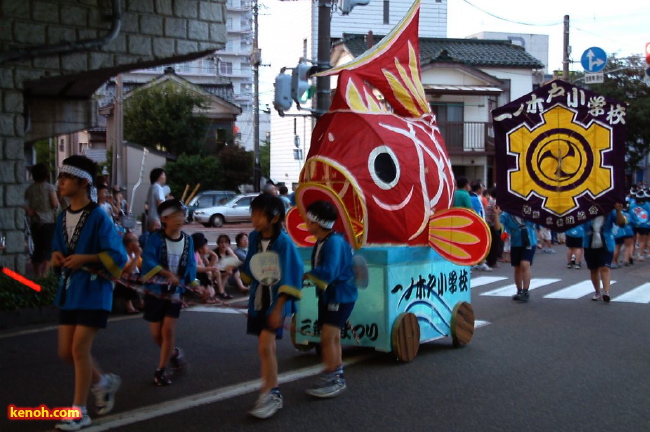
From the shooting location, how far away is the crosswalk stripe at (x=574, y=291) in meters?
13.3

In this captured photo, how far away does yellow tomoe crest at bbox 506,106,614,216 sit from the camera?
1032 cm

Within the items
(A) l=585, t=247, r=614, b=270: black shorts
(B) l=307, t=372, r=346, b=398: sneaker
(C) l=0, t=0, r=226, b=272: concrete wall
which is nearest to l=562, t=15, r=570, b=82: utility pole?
(A) l=585, t=247, r=614, b=270: black shorts

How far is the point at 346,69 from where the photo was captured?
26.1 feet

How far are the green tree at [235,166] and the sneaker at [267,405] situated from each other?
3712 centimetres

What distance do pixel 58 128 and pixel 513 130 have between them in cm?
974

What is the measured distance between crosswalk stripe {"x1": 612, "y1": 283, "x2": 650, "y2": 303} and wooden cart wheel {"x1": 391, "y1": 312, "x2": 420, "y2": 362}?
20.5 ft

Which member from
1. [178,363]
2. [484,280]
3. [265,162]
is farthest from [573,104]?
[265,162]

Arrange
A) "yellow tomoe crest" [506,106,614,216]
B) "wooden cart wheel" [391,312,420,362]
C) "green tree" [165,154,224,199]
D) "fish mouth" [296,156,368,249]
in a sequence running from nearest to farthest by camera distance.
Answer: "fish mouth" [296,156,368,249], "wooden cart wheel" [391,312,420,362], "yellow tomoe crest" [506,106,614,216], "green tree" [165,154,224,199]

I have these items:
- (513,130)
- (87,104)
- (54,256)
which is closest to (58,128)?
(87,104)

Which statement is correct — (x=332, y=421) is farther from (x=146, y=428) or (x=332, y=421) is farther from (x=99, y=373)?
(x=99, y=373)

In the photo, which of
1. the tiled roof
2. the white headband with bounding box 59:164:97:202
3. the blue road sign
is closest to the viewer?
the white headband with bounding box 59:164:97:202

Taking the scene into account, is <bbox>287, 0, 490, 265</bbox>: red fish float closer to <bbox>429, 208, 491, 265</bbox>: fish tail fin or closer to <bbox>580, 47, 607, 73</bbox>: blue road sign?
<bbox>429, 208, 491, 265</bbox>: fish tail fin

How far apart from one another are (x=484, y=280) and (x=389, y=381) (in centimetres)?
908

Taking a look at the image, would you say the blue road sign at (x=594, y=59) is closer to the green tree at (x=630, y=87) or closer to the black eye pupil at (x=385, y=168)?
the green tree at (x=630, y=87)
